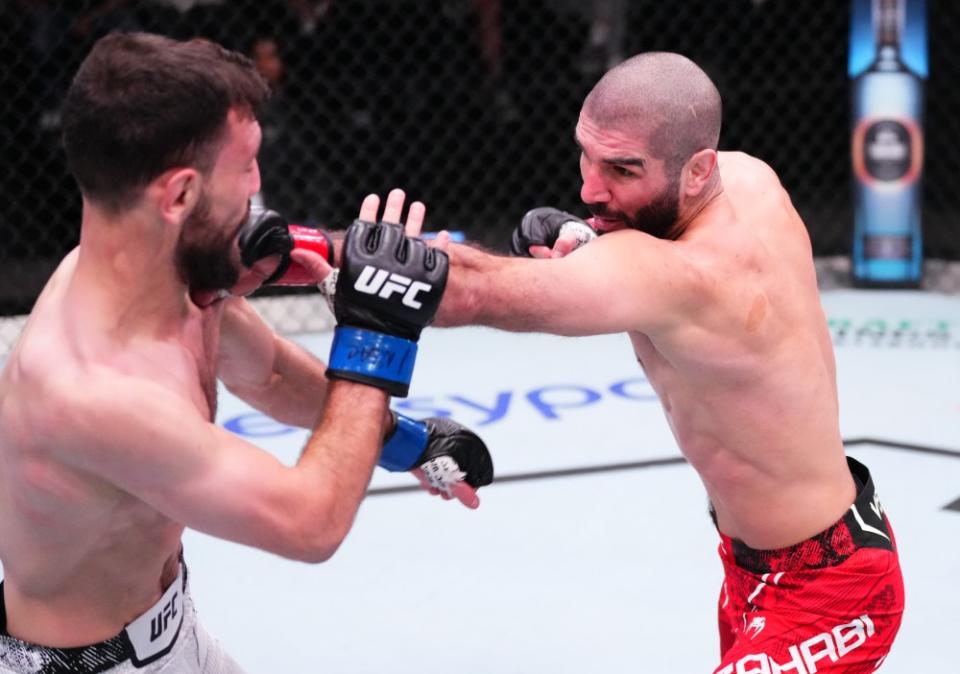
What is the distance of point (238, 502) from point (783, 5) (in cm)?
507

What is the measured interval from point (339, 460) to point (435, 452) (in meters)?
0.47

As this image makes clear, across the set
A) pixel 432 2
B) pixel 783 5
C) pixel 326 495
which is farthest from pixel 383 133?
pixel 326 495

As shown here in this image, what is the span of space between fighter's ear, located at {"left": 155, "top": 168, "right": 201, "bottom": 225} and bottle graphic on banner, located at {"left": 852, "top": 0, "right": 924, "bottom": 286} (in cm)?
463

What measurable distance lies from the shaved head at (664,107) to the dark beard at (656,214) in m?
0.04

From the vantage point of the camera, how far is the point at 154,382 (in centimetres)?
152

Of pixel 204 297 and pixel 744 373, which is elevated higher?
pixel 204 297

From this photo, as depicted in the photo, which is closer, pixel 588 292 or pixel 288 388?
pixel 588 292

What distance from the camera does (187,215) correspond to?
1.55 m

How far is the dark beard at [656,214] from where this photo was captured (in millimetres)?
1882

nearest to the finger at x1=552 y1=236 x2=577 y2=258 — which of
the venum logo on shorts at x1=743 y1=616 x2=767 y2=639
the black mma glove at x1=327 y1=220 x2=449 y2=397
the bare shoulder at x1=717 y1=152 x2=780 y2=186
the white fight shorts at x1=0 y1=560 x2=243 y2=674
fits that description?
the bare shoulder at x1=717 y1=152 x2=780 y2=186

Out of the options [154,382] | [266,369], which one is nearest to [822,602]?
[266,369]

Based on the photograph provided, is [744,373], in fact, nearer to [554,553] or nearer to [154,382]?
[154,382]

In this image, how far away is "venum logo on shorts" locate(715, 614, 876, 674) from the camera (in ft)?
5.98

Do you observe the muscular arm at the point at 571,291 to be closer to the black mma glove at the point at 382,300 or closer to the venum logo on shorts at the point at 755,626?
the black mma glove at the point at 382,300
